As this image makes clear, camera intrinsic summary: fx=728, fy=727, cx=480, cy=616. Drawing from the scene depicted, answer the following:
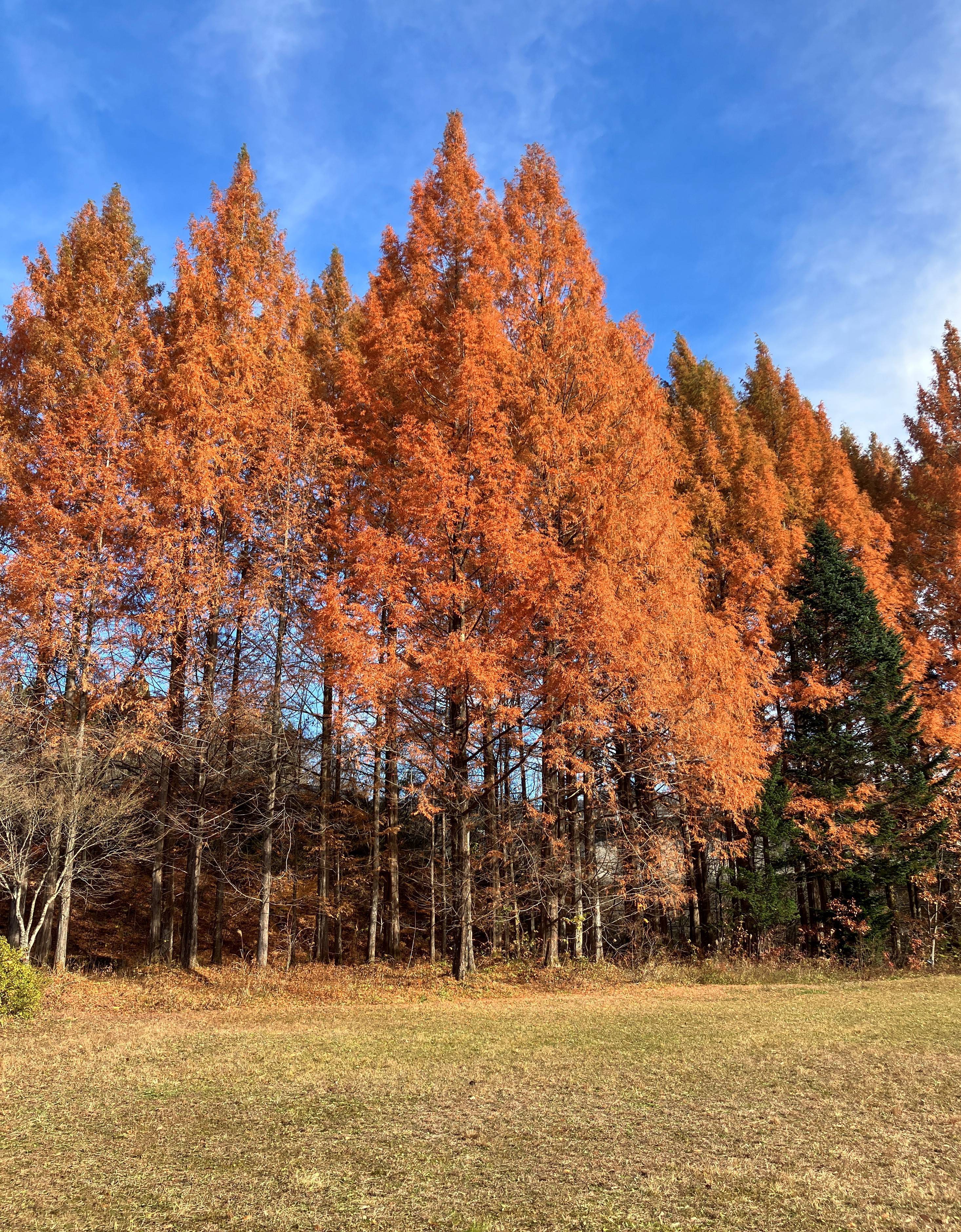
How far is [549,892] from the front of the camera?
14.1m

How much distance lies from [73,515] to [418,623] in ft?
21.6

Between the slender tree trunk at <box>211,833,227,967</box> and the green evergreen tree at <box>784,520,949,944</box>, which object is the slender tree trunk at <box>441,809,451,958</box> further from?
the green evergreen tree at <box>784,520,949,944</box>

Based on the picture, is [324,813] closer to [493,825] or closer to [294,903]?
[493,825]

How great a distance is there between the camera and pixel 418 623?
12.5m

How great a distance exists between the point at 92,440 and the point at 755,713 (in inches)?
593

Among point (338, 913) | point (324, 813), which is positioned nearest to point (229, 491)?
point (324, 813)

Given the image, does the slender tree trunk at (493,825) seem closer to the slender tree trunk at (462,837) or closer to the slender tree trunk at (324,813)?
the slender tree trunk at (462,837)

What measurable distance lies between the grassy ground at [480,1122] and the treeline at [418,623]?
4450 mm

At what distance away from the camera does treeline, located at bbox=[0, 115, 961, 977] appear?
487 inches

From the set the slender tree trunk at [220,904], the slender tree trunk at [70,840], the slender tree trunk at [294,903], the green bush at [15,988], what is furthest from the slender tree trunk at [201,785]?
the green bush at [15,988]

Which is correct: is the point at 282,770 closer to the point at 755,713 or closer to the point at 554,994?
the point at 554,994

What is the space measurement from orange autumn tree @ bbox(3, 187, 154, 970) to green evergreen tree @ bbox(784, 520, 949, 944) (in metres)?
15.3

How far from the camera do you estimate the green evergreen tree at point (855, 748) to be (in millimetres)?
17484

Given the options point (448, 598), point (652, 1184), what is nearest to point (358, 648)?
point (448, 598)
